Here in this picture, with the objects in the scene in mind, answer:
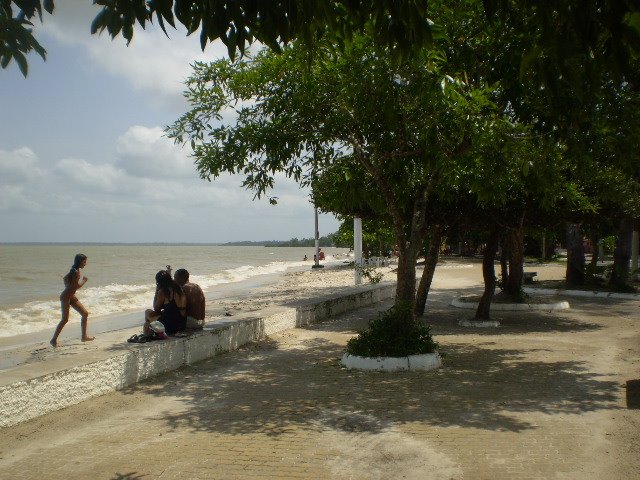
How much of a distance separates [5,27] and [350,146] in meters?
6.65

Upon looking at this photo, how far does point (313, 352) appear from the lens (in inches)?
397

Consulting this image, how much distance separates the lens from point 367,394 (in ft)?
23.3

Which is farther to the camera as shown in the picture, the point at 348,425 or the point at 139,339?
the point at 139,339

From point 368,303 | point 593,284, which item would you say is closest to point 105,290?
point 368,303

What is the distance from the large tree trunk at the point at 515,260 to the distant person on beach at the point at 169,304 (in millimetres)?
8494

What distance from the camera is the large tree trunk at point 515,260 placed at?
15.2 m

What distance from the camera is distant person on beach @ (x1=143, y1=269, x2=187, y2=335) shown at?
8.88 meters

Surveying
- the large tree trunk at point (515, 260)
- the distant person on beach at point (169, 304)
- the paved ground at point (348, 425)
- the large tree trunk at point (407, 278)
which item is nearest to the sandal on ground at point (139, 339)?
the distant person on beach at point (169, 304)

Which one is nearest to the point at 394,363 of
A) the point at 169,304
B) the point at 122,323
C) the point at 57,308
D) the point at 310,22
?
the point at 169,304

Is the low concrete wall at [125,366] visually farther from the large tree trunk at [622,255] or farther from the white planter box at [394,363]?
the large tree trunk at [622,255]

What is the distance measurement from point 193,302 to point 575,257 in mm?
16499

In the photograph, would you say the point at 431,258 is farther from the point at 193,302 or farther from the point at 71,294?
the point at 71,294

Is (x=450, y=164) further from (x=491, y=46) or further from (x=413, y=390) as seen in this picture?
(x=413, y=390)

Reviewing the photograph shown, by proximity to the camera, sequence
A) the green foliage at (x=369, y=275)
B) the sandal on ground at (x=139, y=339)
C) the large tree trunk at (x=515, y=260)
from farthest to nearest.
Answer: the large tree trunk at (x=515, y=260), the green foliage at (x=369, y=275), the sandal on ground at (x=139, y=339)
